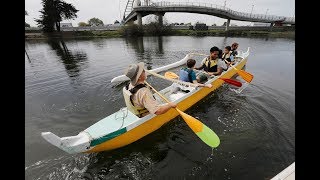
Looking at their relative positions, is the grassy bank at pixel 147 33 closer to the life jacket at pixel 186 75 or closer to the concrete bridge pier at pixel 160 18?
the concrete bridge pier at pixel 160 18

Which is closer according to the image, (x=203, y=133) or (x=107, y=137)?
(x=107, y=137)

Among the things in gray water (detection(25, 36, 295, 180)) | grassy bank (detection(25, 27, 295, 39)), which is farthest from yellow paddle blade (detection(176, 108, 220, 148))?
grassy bank (detection(25, 27, 295, 39))

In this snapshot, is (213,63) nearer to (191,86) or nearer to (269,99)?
(191,86)

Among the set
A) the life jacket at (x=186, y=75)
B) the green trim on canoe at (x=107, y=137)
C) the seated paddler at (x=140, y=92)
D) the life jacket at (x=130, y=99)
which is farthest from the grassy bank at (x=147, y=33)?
the green trim on canoe at (x=107, y=137)

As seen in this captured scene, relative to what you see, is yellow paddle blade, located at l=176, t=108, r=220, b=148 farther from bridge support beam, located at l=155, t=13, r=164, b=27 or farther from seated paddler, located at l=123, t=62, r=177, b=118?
bridge support beam, located at l=155, t=13, r=164, b=27

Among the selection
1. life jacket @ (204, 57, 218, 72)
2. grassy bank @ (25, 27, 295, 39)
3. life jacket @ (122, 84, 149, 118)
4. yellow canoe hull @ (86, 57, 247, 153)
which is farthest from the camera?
grassy bank @ (25, 27, 295, 39)

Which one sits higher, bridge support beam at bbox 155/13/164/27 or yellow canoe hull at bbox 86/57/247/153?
bridge support beam at bbox 155/13/164/27

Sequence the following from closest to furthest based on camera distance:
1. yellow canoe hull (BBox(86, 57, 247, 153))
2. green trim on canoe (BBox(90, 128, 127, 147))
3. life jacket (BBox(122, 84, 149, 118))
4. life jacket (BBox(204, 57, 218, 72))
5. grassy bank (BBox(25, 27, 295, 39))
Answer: green trim on canoe (BBox(90, 128, 127, 147)) → life jacket (BBox(122, 84, 149, 118)) → yellow canoe hull (BBox(86, 57, 247, 153)) → life jacket (BBox(204, 57, 218, 72)) → grassy bank (BBox(25, 27, 295, 39))

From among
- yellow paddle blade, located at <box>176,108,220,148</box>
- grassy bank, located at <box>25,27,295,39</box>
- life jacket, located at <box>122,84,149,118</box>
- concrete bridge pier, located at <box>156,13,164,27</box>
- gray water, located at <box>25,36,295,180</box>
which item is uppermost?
concrete bridge pier, located at <box>156,13,164,27</box>

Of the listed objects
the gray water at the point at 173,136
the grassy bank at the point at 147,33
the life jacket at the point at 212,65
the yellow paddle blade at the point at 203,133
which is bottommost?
the gray water at the point at 173,136

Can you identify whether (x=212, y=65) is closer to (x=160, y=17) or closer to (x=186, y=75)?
(x=186, y=75)

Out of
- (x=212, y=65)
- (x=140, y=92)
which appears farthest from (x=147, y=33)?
(x=140, y=92)
